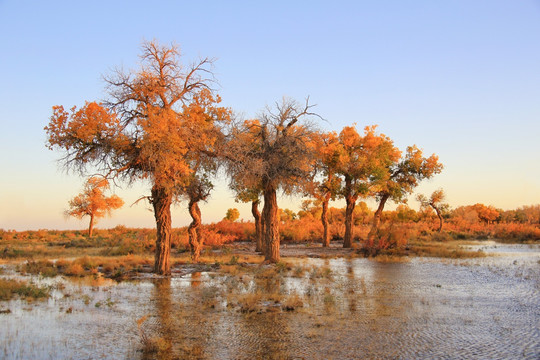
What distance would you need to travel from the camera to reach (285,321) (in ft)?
32.5

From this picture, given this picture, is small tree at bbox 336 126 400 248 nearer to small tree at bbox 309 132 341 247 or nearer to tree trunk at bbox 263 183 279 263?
small tree at bbox 309 132 341 247

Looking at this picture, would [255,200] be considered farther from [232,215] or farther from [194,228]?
[232,215]

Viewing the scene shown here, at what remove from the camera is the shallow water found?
25.5ft

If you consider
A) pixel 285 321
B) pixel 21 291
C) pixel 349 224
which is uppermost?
pixel 349 224

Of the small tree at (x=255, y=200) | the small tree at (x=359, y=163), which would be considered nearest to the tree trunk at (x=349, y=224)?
the small tree at (x=359, y=163)

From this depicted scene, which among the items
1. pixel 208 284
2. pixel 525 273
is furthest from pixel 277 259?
pixel 525 273

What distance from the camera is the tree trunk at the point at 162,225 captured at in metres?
18.2

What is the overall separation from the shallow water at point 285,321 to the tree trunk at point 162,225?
1967 millimetres

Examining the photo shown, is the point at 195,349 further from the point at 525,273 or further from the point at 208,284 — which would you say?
the point at 525,273

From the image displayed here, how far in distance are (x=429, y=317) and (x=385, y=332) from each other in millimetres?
1909

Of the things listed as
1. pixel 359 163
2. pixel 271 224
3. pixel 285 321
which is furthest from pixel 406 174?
pixel 285 321

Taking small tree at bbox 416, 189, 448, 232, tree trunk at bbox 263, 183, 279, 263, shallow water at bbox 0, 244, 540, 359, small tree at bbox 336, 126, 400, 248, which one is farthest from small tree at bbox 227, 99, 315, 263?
small tree at bbox 416, 189, 448, 232

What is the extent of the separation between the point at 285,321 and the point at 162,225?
9579 millimetres

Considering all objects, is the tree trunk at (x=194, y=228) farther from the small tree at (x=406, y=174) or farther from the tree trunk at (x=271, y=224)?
the small tree at (x=406, y=174)
